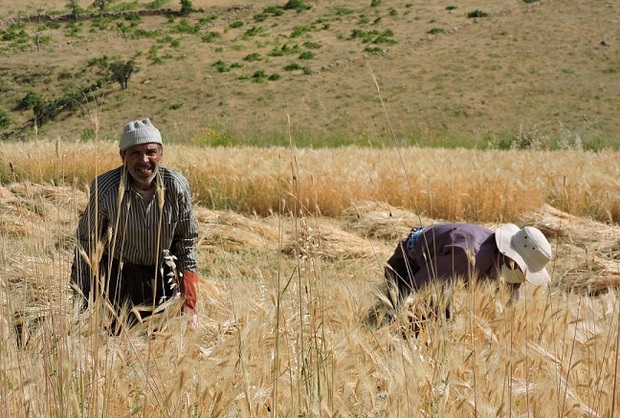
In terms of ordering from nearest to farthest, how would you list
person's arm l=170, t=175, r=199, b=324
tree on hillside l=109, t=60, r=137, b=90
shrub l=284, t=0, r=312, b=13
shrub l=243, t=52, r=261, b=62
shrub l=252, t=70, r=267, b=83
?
person's arm l=170, t=175, r=199, b=324 < tree on hillside l=109, t=60, r=137, b=90 < shrub l=252, t=70, r=267, b=83 < shrub l=243, t=52, r=261, b=62 < shrub l=284, t=0, r=312, b=13

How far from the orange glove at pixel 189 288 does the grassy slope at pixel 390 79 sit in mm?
22071

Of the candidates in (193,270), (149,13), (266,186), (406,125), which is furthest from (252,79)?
(193,270)

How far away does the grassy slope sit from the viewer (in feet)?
108

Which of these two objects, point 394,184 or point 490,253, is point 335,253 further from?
point 394,184

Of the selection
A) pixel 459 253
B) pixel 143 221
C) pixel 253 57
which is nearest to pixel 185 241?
pixel 143 221

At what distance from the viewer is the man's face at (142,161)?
12.3 feet

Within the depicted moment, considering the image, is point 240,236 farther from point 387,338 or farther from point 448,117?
point 448,117

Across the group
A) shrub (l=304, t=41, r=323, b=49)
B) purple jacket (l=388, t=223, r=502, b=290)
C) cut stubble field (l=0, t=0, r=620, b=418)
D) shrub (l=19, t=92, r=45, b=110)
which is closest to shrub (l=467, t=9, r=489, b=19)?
cut stubble field (l=0, t=0, r=620, b=418)

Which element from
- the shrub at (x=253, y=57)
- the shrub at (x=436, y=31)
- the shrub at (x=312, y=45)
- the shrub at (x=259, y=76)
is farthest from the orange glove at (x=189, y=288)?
the shrub at (x=436, y=31)

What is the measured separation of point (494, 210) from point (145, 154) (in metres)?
5.98

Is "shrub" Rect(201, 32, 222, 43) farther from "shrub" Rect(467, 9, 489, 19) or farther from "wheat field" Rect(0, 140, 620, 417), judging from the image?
"wheat field" Rect(0, 140, 620, 417)

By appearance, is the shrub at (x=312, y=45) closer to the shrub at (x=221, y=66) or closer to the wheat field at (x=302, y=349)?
the shrub at (x=221, y=66)

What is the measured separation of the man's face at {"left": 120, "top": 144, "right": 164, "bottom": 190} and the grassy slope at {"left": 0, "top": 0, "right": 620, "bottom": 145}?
22119mm

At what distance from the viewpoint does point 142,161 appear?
3.76 metres
